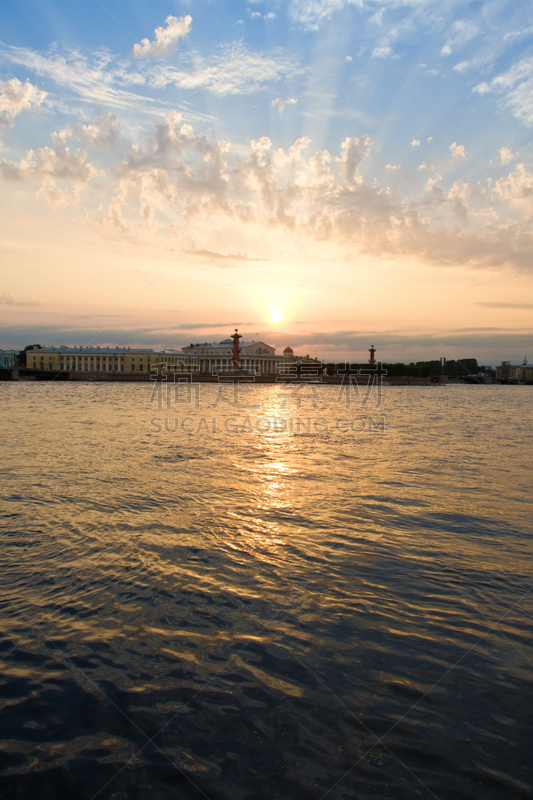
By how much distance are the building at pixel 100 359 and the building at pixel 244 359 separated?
7489 mm

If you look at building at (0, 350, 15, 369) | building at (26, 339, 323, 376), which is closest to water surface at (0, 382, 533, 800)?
building at (26, 339, 323, 376)

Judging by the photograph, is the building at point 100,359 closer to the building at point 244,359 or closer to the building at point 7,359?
the building at point 244,359

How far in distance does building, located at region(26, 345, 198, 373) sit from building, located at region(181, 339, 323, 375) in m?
7.49

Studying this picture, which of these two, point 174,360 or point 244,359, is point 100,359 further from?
point 244,359

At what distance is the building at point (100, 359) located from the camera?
103 meters

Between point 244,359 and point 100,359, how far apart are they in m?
29.7

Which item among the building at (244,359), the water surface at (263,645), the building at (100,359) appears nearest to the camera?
the water surface at (263,645)

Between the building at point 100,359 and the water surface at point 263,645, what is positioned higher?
the building at point 100,359

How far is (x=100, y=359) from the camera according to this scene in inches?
4094

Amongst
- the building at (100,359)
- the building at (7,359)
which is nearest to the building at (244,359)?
Answer: the building at (100,359)

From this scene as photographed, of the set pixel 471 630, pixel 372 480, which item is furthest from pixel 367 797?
pixel 372 480

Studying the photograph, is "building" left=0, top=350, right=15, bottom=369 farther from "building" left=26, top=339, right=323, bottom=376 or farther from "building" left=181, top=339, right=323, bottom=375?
"building" left=181, top=339, right=323, bottom=375

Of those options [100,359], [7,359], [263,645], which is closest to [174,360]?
[100,359]

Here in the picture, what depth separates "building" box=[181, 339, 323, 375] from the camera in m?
109
